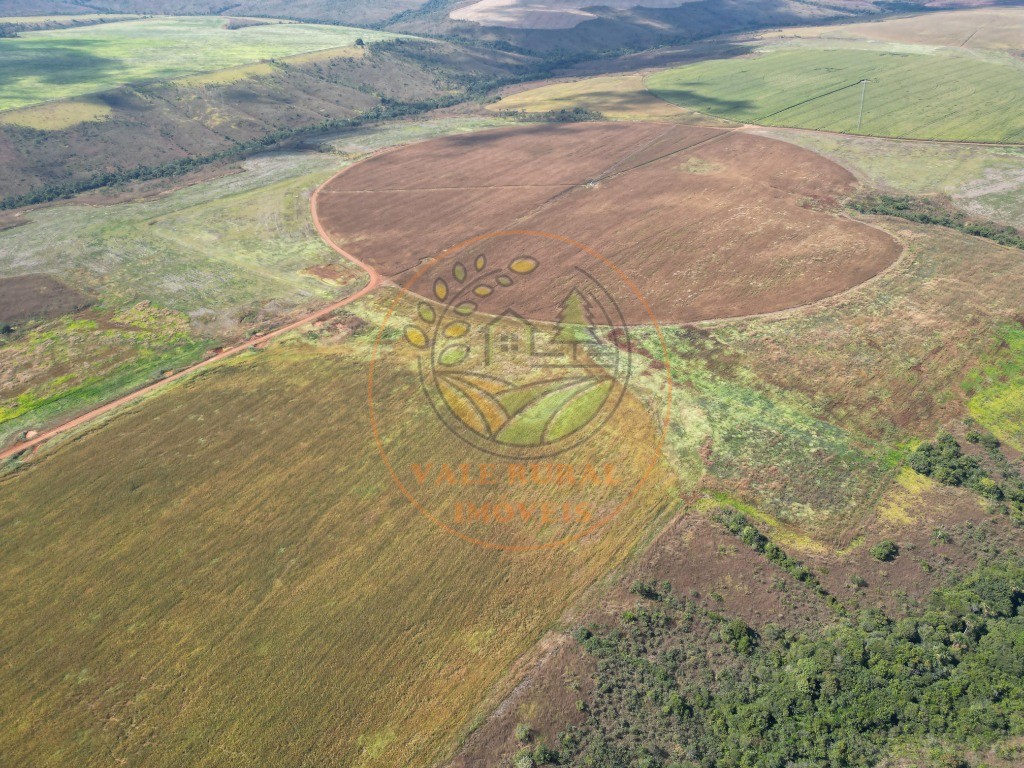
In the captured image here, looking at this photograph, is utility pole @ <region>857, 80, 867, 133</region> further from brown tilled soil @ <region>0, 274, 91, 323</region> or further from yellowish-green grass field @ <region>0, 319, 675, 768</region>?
brown tilled soil @ <region>0, 274, 91, 323</region>

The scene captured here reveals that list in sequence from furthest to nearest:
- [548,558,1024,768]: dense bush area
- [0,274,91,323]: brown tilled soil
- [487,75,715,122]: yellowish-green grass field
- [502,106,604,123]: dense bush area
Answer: [487,75,715,122]: yellowish-green grass field < [502,106,604,123]: dense bush area < [0,274,91,323]: brown tilled soil < [548,558,1024,768]: dense bush area

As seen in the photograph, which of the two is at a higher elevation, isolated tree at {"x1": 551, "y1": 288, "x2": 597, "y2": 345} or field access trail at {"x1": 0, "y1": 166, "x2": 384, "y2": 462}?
isolated tree at {"x1": 551, "y1": 288, "x2": 597, "y2": 345}

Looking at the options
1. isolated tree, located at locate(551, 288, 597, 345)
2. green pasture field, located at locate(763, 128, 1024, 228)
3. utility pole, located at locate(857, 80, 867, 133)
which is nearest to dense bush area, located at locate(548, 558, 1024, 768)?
isolated tree, located at locate(551, 288, 597, 345)

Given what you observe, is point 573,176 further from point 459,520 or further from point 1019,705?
point 1019,705

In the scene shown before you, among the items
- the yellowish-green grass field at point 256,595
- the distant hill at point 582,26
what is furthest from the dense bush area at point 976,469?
the distant hill at point 582,26

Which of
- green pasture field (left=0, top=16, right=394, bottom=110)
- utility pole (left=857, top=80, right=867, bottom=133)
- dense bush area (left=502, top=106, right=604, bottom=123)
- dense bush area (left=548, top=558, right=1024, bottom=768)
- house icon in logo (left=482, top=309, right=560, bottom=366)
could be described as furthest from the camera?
green pasture field (left=0, top=16, right=394, bottom=110)

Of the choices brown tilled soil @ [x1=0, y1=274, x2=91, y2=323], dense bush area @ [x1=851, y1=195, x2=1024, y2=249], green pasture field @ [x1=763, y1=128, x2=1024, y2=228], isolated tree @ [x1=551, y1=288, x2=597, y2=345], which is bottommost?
brown tilled soil @ [x1=0, y1=274, x2=91, y2=323]
